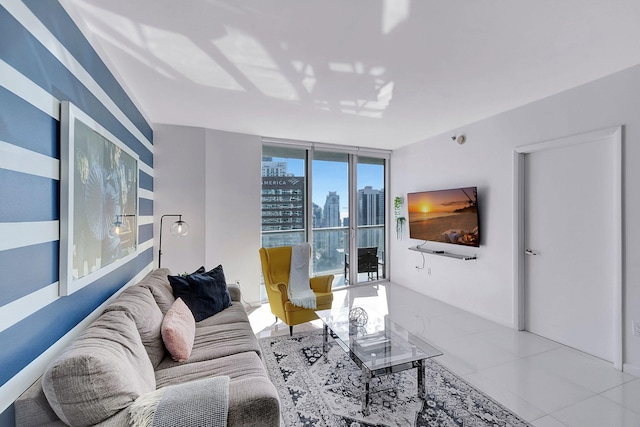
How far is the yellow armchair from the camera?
10.2ft

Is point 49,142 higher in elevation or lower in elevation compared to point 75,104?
lower

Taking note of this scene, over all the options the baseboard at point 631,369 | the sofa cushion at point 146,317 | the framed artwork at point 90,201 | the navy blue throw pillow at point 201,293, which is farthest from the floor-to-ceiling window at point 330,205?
the baseboard at point 631,369

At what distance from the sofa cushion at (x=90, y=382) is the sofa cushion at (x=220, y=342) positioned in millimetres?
587

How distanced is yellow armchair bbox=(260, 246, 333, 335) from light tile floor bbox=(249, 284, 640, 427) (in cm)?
29

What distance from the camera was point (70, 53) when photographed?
5.00ft

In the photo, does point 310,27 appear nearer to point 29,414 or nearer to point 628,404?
point 29,414

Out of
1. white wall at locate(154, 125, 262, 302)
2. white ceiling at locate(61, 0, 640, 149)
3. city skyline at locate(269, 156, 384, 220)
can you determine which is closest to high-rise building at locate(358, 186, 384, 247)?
city skyline at locate(269, 156, 384, 220)

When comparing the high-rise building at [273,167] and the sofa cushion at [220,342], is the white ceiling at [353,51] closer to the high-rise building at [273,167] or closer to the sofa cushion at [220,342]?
the high-rise building at [273,167]

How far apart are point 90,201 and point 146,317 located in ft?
2.65

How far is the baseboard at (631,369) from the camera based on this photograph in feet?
7.55

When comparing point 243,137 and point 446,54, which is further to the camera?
point 243,137

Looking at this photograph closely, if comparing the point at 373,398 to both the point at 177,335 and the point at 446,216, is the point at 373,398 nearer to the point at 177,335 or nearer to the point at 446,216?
the point at 177,335

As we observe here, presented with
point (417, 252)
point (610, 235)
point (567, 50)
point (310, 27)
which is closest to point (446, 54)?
point (567, 50)

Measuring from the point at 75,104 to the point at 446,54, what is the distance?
8.08 feet
